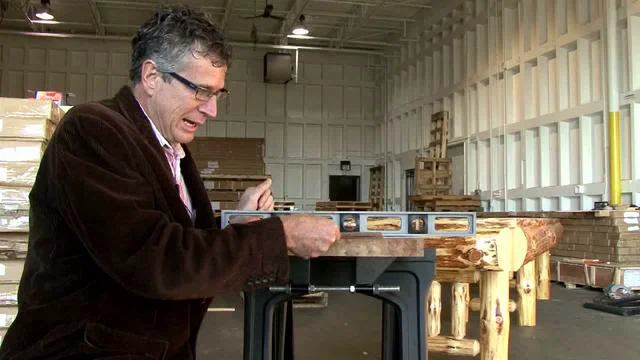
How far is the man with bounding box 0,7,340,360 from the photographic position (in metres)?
1.54

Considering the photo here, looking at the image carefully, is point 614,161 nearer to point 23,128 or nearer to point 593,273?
point 593,273

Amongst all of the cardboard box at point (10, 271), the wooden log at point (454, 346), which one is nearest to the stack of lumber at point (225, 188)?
the cardboard box at point (10, 271)

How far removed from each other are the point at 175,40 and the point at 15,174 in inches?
141

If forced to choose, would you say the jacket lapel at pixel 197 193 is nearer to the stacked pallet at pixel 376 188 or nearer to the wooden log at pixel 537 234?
the wooden log at pixel 537 234

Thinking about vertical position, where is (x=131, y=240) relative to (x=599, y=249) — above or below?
above

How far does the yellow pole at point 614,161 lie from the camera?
31.8ft

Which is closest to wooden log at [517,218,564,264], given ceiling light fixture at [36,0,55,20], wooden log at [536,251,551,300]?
wooden log at [536,251,551,300]

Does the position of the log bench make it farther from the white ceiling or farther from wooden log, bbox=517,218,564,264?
the white ceiling

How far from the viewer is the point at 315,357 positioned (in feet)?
17.6

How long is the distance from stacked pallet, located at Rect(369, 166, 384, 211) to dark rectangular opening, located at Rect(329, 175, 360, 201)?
0.74m

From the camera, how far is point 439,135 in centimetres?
1647

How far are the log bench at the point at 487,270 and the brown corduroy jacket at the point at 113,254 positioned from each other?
189 centimetres

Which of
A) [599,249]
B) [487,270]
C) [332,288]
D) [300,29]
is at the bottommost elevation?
[599,249]

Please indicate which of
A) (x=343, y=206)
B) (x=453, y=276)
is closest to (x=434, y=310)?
(x=453, y=276)
